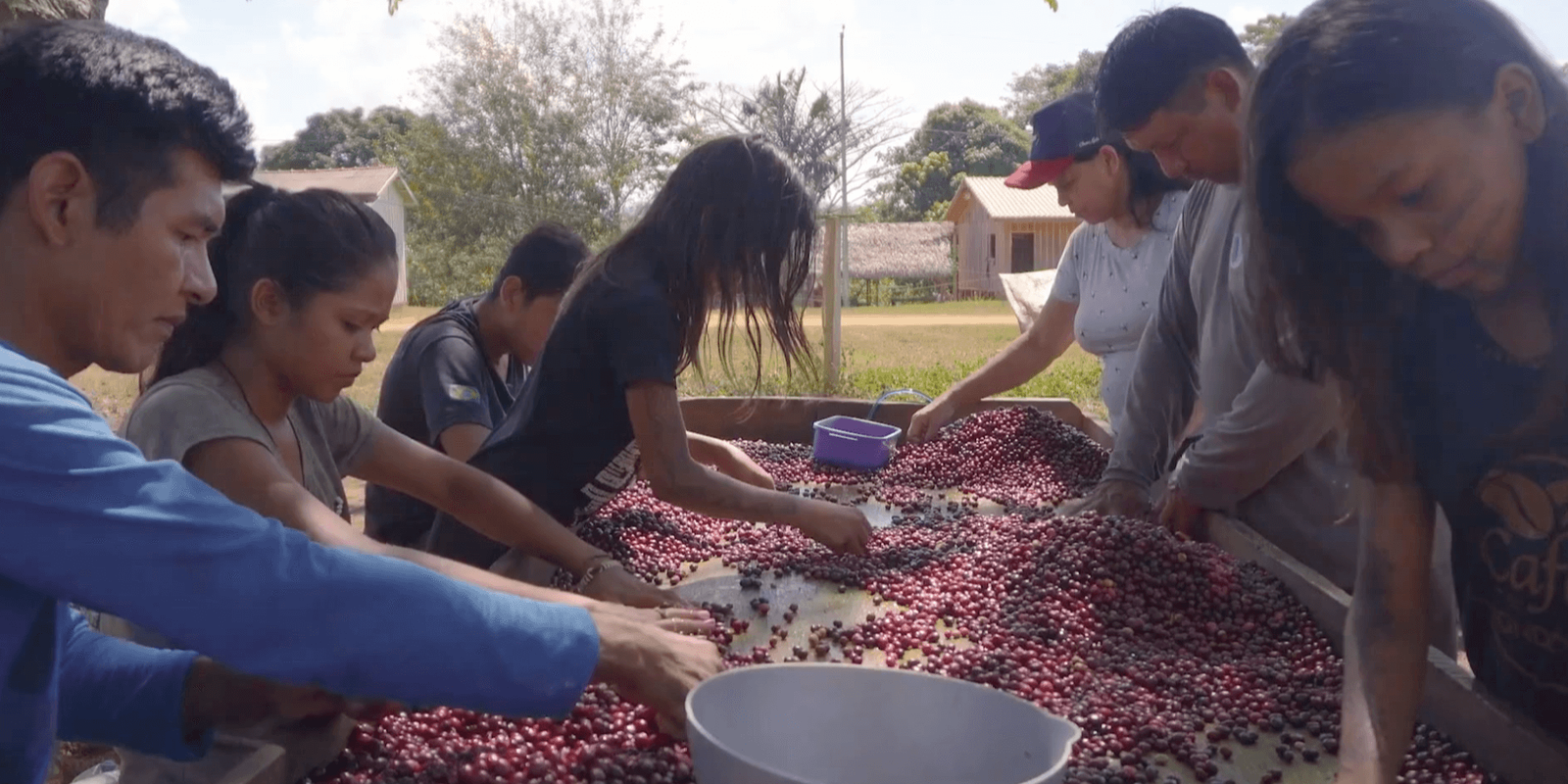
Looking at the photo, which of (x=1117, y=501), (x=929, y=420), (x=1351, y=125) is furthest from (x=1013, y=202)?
(x=1351, y=125)

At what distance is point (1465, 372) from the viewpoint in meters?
1.56

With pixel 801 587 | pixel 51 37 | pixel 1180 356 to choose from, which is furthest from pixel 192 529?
pixel 1180 356

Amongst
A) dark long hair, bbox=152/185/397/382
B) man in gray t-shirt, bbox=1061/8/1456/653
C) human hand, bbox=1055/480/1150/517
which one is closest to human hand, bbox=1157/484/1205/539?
man in gray t-shirt, bbox=1061/8/1456/653

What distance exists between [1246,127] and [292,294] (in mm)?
1652

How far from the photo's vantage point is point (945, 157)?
4047 cm

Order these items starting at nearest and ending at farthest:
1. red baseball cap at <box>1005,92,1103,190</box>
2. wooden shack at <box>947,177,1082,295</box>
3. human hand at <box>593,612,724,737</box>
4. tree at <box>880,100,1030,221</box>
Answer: human hand at <box>593,612,724,737</box> < red baseball cap at <box>1005,92,1103,190</box> < wooden shack at <box>947,177,1082,295</box> < tree at <box>880,100,1030,221</box>

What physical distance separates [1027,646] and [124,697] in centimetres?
149

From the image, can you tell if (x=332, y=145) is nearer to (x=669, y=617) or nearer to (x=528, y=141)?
(x=528, y=141)

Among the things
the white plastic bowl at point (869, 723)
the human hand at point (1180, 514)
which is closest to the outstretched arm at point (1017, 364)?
the human hand at point (1180, 514)

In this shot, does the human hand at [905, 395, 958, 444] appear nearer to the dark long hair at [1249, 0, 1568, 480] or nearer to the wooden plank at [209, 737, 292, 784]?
the dark long hair at [1249, 0, 1568, 480]

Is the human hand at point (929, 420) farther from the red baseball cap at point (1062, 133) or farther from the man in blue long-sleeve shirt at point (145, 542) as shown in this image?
the man in blue long-sleeve shirt at point (145, 542)

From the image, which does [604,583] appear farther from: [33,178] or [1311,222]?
[1311,222]

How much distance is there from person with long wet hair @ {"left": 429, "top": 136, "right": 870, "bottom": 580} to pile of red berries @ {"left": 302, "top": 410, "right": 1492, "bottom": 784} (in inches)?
6.9

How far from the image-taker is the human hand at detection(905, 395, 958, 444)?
4.43m
